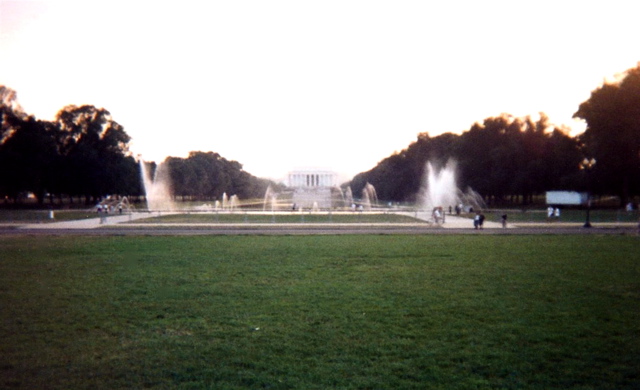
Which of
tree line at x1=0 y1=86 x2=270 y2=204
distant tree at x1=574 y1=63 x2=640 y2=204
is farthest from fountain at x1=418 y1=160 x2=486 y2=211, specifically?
tree line at x1=0 y1=86 x2=270 y2=204

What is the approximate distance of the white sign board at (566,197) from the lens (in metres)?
69.4

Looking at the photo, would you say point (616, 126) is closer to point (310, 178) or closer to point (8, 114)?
point (8, 114)

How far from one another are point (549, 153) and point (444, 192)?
18.0 meters

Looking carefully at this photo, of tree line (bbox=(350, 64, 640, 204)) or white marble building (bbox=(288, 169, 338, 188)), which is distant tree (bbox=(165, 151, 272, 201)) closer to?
white marble building (bbox=(288, 169, 338, 188))

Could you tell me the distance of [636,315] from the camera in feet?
34.6

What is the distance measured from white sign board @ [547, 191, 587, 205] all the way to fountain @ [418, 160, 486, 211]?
10.0 metres

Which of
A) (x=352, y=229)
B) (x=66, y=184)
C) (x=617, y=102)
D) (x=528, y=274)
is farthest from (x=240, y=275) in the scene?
(x=66, y=184)

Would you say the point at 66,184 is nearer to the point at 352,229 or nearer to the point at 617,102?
the point at 352,229

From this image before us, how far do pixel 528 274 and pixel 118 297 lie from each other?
1215 cm

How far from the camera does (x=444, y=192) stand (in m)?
86.1

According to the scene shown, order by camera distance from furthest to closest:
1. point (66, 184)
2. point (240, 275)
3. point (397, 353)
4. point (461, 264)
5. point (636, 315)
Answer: point (66, 184), point (461, 264), point (240, 275), point (636, 315), point (397, 353)

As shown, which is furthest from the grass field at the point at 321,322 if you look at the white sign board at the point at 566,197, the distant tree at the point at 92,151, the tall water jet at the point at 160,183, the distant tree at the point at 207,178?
the distant tree at the point at 207,178

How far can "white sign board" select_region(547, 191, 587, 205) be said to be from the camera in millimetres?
69438

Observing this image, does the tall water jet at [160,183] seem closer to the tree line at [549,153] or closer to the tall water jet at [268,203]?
the tall water jet at [268,203]
